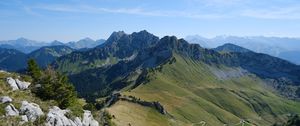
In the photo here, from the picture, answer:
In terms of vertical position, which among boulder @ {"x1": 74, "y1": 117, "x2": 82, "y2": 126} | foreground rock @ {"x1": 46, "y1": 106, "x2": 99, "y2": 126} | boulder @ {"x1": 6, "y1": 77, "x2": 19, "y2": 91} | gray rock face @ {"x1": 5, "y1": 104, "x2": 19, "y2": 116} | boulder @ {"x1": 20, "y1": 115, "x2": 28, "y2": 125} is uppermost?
boulder @ {"x1": 6, "y1": 77, "x2": 19, "y2": 91}

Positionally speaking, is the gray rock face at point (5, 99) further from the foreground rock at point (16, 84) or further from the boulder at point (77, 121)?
the boulder at point (77, 121)

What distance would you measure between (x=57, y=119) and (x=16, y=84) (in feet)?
54.7

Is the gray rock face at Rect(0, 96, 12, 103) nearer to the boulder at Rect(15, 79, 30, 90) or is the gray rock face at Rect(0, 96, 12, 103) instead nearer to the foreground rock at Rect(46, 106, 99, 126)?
the foreground rock at Rect(46, 106, 99, 126)

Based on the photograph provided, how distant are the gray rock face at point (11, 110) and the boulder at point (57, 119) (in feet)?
17.2

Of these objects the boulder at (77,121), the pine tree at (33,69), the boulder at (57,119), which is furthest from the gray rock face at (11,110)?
the pine tree at (33,69)

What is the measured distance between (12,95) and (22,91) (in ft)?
19.1

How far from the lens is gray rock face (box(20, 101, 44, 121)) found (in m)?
60.9

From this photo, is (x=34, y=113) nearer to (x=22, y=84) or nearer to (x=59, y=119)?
(x=59, y=119)

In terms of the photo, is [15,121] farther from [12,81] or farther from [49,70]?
[49,70]

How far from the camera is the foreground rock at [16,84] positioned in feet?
241

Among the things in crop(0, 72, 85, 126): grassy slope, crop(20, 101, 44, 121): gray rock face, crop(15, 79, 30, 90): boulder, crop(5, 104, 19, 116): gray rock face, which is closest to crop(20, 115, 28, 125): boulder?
crop(0, 72, 85, 126): grassy slope

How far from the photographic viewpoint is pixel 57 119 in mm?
64250

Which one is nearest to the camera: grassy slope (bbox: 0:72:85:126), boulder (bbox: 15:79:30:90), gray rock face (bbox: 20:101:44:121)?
grassy slope (bbox: 0:72:85:126)

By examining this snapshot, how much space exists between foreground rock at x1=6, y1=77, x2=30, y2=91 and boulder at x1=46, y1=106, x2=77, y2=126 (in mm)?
10776
